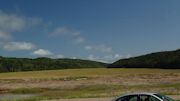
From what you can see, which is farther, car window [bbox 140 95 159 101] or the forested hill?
the forested hill

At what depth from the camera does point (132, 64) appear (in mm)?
169000

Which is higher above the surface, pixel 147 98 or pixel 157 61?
pixel 157 61

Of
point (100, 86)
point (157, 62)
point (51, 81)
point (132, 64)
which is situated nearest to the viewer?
Answer: point (100, 86)

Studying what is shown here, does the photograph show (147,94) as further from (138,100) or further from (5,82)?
(5,82)

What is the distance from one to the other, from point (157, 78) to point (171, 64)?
5702cm

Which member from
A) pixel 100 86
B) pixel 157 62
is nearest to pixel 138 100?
pixel 100 86

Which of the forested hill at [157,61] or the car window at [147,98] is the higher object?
the forested hill at [157,61]

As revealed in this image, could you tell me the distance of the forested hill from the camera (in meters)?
136

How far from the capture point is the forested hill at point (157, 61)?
136 meters

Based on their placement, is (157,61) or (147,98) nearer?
(147,98)

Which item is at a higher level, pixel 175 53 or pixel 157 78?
pixel 175 53

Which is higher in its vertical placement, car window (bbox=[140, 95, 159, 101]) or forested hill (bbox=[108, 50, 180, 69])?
forested hill (bbox=[108, 50, 180, 69])

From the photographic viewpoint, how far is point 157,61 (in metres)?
154

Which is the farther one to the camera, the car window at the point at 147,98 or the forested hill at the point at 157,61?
the forested hill at the point at 157,61
